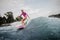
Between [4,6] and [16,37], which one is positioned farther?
[4,6]

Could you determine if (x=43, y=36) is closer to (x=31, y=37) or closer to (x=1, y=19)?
(x=31, y=37)

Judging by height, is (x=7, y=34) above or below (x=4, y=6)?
below

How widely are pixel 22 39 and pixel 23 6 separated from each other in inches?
21.8

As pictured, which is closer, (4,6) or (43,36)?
(43,36)

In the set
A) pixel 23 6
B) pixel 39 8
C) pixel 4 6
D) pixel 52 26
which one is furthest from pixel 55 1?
pixel 52 26

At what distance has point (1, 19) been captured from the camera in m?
1.23

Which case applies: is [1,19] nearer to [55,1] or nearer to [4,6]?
[4,6]

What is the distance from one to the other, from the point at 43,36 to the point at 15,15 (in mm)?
581

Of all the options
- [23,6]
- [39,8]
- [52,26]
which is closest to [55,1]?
[39,8]

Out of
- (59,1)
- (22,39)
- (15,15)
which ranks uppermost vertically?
(59,1)

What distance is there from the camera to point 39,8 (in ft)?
4.17

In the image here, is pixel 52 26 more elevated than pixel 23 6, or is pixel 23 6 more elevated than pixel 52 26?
pixel 23 6

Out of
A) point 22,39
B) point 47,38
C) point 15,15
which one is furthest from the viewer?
point 15,15

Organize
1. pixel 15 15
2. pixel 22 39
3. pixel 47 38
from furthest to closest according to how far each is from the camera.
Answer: pixel 15 15
pixel 22 39
pixel 47 38
